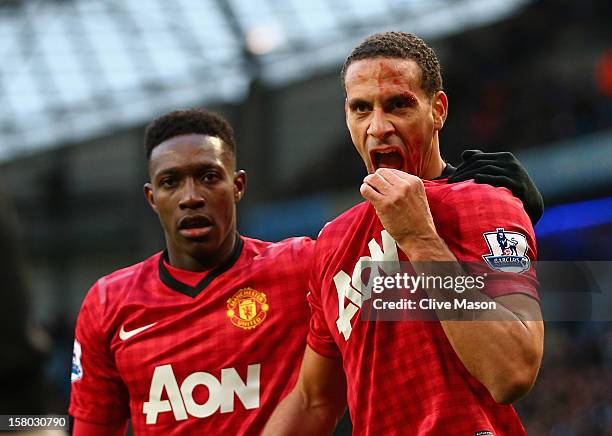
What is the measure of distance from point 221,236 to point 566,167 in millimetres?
13675

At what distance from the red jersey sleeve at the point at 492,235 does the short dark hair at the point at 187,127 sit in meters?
1.59

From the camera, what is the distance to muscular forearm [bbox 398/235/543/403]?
2740 millimetres

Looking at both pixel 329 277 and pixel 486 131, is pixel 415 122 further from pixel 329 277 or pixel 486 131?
pixel 486 131

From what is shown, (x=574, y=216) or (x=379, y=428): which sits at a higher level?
(x=574, y=216)

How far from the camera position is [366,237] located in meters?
3.33

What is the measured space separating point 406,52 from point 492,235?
2.33 feet

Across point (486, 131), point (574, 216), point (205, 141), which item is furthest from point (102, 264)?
point (205, 141)

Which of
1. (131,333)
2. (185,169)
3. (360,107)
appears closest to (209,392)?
(131,333)

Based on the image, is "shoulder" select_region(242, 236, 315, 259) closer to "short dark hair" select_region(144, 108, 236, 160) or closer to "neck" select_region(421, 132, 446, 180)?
"short dark hair" select_region(144, 108, 236, 160)

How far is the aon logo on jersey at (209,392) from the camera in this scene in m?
4.08

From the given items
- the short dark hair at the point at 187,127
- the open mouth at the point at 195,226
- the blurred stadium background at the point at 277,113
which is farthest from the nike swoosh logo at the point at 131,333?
the blurred stadium background at the point at 277,113

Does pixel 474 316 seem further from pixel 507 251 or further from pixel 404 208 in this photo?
pixel 404 208

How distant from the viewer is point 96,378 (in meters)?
4.33

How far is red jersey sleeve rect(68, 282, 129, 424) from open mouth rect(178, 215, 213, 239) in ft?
1.71
